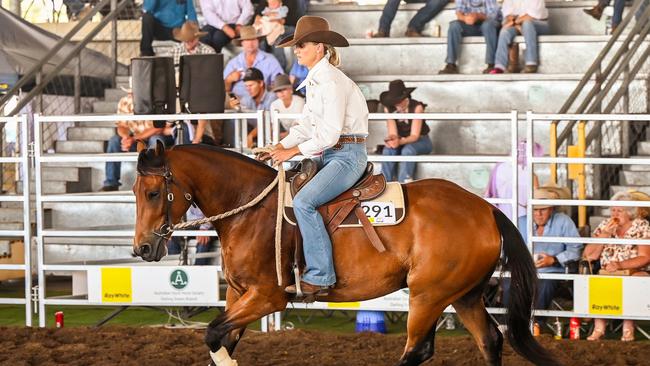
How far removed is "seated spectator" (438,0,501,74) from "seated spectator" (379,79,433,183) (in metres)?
2.30

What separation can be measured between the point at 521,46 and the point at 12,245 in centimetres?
679

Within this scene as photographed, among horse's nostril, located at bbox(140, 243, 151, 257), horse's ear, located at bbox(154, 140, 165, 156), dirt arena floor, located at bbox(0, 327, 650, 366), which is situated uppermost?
horse's ear, located at bbox(154, 140, 165, 156)

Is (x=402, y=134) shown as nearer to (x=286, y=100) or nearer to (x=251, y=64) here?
(x=286, y=100)

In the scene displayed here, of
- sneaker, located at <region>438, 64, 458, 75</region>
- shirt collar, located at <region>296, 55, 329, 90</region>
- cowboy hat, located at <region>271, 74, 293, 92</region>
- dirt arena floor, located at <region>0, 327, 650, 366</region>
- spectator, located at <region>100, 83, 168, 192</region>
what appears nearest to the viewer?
shirt collar, located at <region>296, 55, 329, 90</region>

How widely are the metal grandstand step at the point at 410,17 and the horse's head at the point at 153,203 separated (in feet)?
31.0

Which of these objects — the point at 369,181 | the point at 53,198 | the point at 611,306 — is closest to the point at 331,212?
the point at 369,181

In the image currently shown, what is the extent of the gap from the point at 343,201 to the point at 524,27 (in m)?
7.95

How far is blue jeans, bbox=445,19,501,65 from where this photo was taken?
14.2 m

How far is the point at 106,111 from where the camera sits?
580 inches

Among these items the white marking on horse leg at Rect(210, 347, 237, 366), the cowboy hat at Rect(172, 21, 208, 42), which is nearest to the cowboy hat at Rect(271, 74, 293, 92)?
the cowboy hat at Rect(172, 21, 208, 42)

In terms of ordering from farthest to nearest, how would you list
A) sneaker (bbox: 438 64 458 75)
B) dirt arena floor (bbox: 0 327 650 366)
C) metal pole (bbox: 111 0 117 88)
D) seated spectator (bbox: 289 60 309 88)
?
metal pole (bbox: 111 0 117 88)
sneaker (bbox: 438 64 458 75)
seated spectator (bbox: 289 60 309 88)
dirt arena floor (bbox: 0 327 650 366)

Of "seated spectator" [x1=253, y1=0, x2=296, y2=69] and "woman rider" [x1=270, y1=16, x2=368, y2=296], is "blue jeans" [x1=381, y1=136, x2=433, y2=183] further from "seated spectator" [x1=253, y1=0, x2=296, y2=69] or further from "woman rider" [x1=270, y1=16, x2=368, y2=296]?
"woman rider" [x1=270, y1=16, x2=368, y2=296]

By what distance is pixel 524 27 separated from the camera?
14086mm

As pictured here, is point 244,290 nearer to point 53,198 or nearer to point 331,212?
point 331,212
